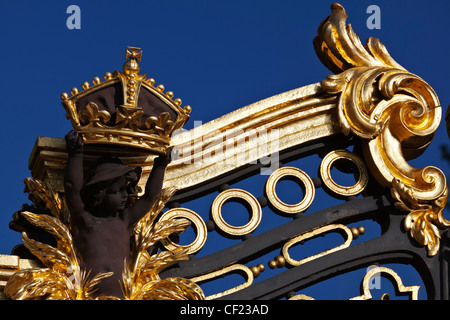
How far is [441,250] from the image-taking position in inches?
254

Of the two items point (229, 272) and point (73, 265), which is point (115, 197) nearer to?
point (73, 265)

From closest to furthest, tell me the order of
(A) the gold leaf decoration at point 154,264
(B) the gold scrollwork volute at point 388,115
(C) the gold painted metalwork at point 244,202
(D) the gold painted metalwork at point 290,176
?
(A) the gold leaf decoration at point 154,264 < (C) the gold painted metalwork at point 244,202 < (D) the gold painted metalwork at point 290,176 < (B) the gold scrollwork volute at point 388,115

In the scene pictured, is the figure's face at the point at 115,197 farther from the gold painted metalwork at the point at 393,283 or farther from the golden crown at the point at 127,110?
the gold painted metalwork at the point at 393,283

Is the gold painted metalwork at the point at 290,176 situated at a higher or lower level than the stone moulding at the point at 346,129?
lower

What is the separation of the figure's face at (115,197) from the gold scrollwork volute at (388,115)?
1121mm

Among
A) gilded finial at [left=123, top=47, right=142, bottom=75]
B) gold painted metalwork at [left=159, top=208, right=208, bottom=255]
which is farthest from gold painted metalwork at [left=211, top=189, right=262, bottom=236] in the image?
gilded finial at [left=123, top=47, right=142, bottom=75]

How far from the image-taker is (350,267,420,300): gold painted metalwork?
629cm

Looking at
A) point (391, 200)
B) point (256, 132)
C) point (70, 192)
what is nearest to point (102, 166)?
point (70, 192)

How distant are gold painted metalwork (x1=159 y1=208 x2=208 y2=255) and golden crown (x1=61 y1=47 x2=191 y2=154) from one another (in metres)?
0.31

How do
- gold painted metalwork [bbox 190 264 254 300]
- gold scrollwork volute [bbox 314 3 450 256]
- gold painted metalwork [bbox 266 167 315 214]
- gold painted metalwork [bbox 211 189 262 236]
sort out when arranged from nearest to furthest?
1. gold painted metalwork [bbox 190 264 254 300]
2. gold painted metalwork [bbox 211 189 262 236]
3. gold painted metalwork [bbox 266 167 315 214]
4. gold scrollwork volute [bbox 314 3 450 256]

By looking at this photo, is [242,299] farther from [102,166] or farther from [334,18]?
[334,18]

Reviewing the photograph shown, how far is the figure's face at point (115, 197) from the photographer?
5984 mm

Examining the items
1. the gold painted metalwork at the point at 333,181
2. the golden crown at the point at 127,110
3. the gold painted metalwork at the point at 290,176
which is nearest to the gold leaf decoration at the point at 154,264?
the golden crown at the point at 127,110

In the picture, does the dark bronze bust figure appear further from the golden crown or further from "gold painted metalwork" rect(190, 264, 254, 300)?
"gold painted metalwork" rect(190, 264, 254, 300)
